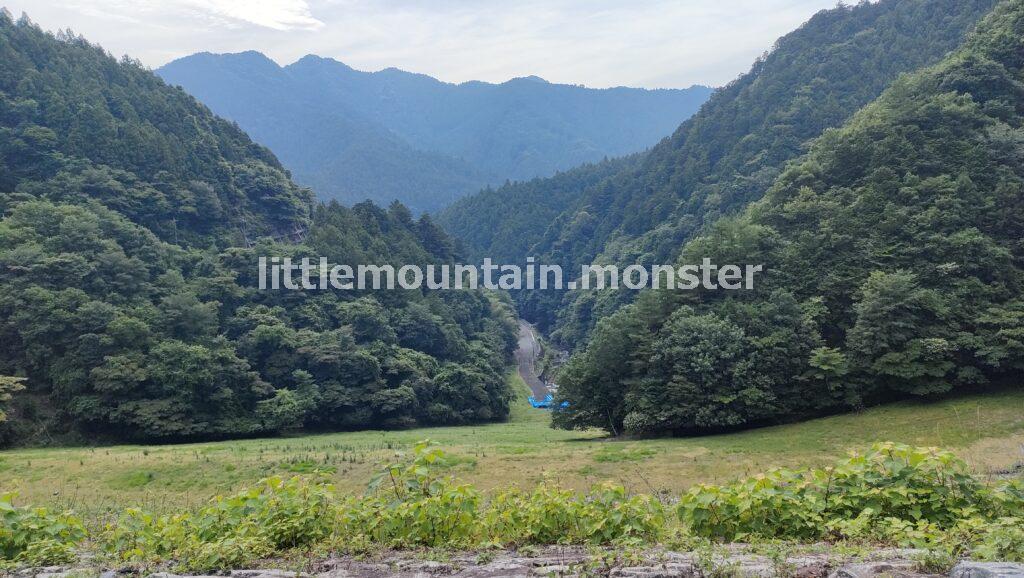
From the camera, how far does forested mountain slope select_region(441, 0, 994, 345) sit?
68.6 metres

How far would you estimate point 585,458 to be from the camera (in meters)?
21.6

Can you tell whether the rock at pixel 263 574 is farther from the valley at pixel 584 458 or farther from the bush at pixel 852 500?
the valley at pixel 584 458

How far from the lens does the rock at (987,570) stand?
408 centimetres

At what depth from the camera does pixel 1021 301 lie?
2503 cm

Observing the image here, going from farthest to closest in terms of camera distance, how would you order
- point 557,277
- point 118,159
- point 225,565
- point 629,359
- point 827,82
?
1. point 557,277
2. point 827,82
3. point 118,159
4. point 629,359
5. point 225,565

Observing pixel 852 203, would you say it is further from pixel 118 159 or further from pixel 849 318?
pixel 118 159

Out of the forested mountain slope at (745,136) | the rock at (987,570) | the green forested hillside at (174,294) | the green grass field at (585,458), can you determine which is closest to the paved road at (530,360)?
the forested mountain slope at (745,136)

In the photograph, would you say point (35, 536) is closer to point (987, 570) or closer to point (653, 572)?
point (653, 572)

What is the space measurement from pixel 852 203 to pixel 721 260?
23.3ft

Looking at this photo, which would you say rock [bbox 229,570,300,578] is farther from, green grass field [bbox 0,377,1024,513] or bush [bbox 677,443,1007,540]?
green grass field [bbox 0,377,1024,513]

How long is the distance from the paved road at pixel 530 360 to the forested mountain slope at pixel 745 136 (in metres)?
3.93

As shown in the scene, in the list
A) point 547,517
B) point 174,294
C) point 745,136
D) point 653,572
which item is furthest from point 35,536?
point 745,136

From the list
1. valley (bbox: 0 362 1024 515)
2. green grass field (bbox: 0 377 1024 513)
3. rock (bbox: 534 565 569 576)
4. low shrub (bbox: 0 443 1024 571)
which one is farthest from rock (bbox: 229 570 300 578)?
green grass field (bbox: 0 377 1024 513)

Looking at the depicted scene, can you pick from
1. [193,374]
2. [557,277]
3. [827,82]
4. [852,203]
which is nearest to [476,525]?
[852,203]
